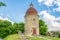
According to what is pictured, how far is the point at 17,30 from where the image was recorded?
59.6m

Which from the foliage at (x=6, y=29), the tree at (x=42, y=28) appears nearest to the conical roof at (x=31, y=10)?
the foliage at (x=6, y=29)

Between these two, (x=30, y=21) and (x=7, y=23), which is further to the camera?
(x=7, y=23)

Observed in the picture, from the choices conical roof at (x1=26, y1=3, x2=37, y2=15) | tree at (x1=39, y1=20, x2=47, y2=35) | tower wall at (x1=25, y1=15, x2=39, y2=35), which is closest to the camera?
tower wall at (x1=25, y1=15, x2=39, y2=35)

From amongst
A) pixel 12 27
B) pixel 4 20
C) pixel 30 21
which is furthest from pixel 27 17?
pixel 4 20

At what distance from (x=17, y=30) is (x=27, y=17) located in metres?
7.74

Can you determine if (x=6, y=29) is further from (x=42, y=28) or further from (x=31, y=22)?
(x=42, y=28)

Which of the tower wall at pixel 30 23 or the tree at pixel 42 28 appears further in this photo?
the tree at pixel 42 28

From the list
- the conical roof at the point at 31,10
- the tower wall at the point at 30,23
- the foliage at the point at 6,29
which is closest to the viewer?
the tower wall at the point at 30,23

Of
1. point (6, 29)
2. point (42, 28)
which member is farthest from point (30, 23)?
point (42, 28)

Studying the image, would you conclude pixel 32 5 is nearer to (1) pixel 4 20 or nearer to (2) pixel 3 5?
(1) pixel 4 20

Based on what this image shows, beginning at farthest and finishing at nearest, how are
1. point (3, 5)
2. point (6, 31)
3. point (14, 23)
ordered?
point (14, 23)
point (6, 31)
point (3, 5)

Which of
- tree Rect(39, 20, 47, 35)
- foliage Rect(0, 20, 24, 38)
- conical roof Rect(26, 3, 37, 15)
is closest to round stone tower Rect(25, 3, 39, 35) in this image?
conical roof Rect(26, 3, 37, 15)

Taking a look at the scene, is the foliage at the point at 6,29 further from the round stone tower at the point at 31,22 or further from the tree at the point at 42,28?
the round stone tower at the point at 31,22

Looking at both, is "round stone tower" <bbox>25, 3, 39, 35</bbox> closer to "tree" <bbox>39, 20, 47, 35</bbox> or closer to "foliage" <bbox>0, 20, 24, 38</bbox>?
"foliage" <bbox>0, 20, 24, 38</bbox>
